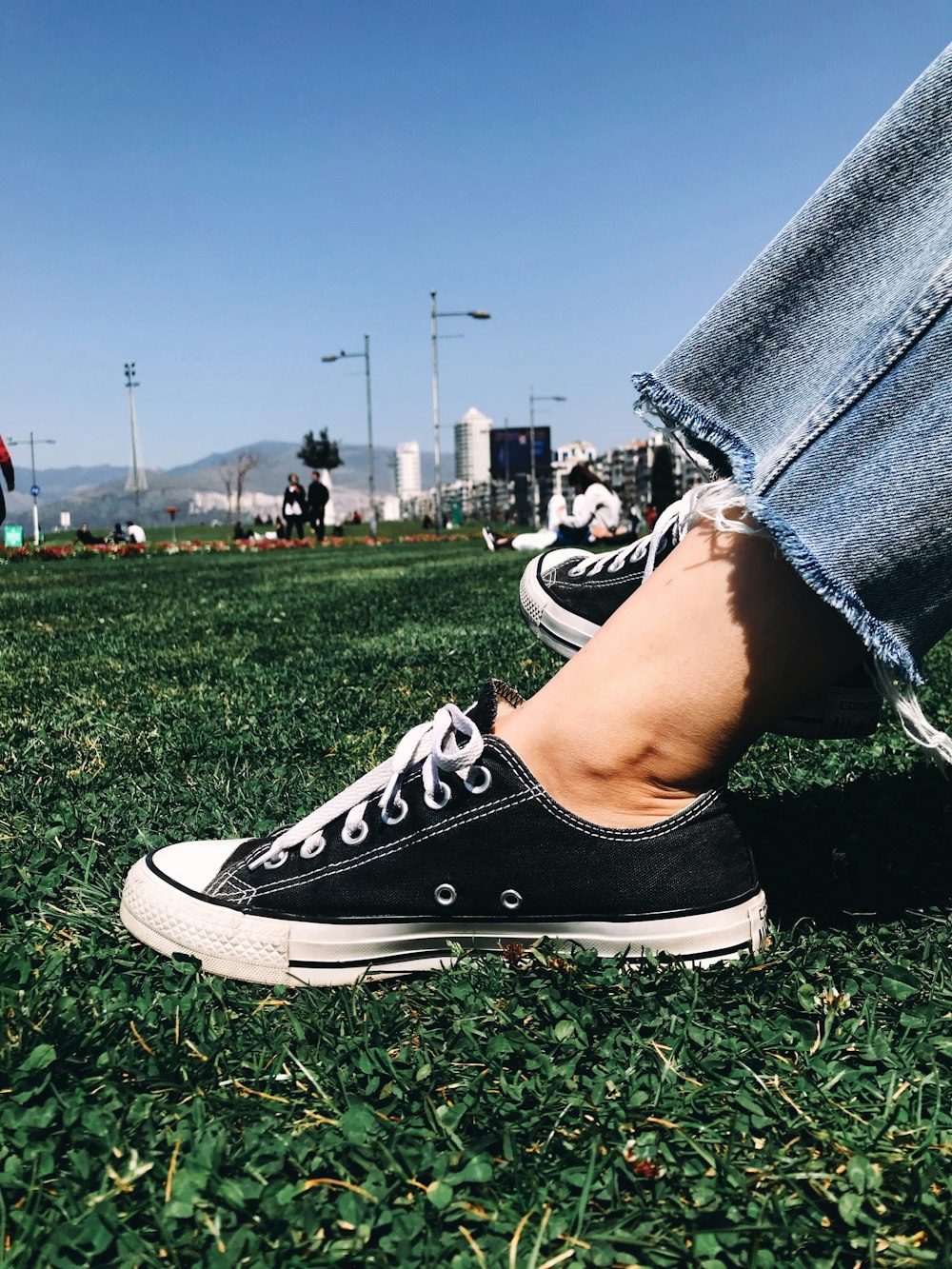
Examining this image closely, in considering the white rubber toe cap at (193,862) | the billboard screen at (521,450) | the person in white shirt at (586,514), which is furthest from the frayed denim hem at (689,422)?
the billboard screen at (521,450)

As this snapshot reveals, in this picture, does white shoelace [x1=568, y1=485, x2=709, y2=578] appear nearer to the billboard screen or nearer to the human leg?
the human leg

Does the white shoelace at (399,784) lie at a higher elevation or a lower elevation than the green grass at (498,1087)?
higher

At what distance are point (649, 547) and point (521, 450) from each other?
77.7 metres

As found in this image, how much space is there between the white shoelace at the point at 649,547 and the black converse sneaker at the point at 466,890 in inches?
18.7

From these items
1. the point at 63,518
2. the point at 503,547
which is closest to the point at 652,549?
the point at 503,547

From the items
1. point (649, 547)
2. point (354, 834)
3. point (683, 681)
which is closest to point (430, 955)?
point (354, 834)

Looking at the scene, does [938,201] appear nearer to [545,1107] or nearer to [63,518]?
[545,1107]

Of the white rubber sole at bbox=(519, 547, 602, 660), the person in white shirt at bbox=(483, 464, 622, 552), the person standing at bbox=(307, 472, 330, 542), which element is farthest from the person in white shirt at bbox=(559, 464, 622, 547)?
the person standing at bbox=(307, 472, 330, 542)

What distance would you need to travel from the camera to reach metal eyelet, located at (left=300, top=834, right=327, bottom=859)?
1.41m

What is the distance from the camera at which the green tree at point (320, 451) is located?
3733 inches

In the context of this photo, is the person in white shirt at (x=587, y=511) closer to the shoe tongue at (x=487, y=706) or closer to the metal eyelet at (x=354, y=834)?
the shoe tongue at (x=487, y=706)

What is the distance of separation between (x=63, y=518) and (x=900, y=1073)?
7812cm

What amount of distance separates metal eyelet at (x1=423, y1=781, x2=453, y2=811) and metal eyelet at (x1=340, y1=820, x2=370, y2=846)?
0.35ft

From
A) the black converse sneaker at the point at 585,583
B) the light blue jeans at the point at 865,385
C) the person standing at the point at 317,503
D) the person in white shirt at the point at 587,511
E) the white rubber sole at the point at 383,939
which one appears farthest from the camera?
the person standing at the point at 317,503
